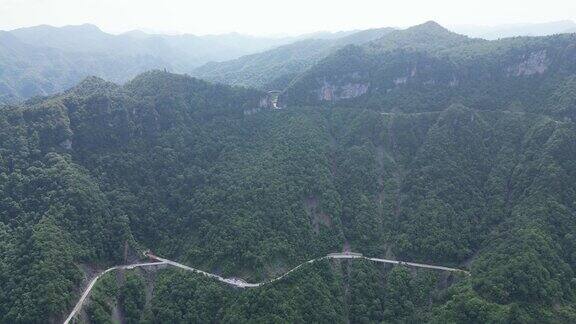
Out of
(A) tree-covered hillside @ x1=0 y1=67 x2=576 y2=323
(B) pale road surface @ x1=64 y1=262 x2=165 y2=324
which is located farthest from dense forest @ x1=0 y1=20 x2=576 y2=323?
(B) pale road surface @ x1=64 y1=262 x2=165 y2=324

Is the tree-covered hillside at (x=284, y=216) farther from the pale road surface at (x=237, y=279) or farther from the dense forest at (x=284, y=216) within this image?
the pale road surface at (x=237, y=279)

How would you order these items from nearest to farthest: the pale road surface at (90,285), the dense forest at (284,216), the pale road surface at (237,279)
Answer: the pale road surface at (90,285) < the dense forest at (284,216) < the pale road surface at (237,279)

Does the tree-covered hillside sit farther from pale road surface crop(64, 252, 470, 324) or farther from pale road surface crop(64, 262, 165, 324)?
pale road surface crop(64, 252, 470, 324)

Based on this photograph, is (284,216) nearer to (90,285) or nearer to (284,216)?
(284,216)

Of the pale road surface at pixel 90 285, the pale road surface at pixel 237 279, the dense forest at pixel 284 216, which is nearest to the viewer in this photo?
the pale road surface at pixel 90 285

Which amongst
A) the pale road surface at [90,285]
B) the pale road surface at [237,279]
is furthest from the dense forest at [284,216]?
the pale road surface at [237,279]

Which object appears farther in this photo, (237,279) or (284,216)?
(284,216)

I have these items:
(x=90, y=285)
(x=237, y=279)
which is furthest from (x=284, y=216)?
(x=90, y=285)
